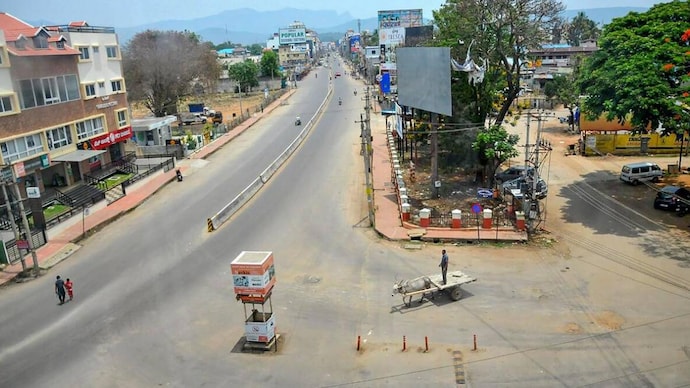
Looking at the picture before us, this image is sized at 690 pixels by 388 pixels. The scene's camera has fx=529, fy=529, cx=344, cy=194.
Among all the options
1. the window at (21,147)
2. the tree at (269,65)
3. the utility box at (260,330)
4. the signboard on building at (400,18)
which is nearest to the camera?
the utility box at (260,330)

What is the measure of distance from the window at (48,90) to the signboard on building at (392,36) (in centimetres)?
8354

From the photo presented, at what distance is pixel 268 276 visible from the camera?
16.7m

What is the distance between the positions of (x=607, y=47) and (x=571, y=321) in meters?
19.7

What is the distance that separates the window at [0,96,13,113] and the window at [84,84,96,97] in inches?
313

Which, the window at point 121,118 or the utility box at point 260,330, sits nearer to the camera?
the utility box at point 260,330

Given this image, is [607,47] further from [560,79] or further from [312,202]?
[560,79]

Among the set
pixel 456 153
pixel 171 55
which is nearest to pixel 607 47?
pixel 456 153

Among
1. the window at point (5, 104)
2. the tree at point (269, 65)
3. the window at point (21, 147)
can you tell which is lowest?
the window at point (21, 147)

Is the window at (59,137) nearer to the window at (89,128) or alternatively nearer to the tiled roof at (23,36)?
the window at (89,128)

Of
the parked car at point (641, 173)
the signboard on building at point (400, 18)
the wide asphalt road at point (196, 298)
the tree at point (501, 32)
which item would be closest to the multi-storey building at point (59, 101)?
the wide asphalt road at point (196, 298)

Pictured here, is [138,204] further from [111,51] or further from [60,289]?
[111,51]

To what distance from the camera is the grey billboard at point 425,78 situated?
28344mm

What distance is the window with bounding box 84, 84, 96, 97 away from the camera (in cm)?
3906

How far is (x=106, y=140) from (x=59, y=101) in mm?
5451
